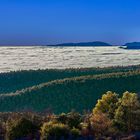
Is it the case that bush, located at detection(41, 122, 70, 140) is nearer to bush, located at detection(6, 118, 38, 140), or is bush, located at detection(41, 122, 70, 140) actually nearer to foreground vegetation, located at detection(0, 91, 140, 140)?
foreground vegetation, located at detection(0, 91, 140, 140)

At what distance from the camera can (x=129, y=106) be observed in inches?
4318

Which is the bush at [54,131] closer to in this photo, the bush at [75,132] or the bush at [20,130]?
the bush at [75,132]

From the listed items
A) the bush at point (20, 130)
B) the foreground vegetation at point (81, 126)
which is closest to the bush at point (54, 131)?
the foreground vegetation at point (81, 126)

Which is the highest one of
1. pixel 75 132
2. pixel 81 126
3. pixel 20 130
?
pixel 81 126

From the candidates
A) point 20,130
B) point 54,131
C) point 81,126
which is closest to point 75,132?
point 54,131

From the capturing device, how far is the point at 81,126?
99000 mm

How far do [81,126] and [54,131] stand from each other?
816 cm

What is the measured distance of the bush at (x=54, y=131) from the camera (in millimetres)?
91938

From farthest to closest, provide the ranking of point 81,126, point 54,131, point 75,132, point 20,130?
point 81,126
point 20,130
point 75,132
point 54,131

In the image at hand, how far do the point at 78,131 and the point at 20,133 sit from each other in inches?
368

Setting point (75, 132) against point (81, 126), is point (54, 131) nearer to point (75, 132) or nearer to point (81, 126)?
point (75, 132)

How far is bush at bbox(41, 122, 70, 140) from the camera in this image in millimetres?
91938

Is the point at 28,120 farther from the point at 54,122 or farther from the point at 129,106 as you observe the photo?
the point at 129,106

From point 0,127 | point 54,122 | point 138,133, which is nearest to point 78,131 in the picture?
point 54,122
